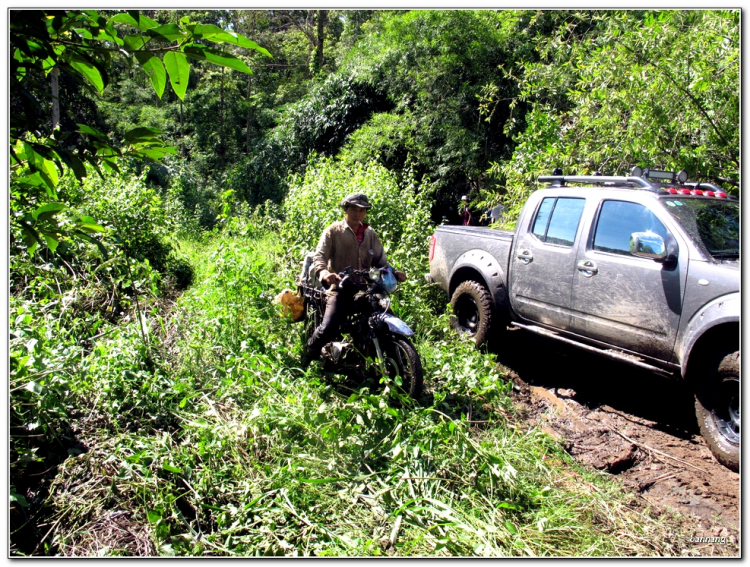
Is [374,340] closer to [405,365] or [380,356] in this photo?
[380,356]

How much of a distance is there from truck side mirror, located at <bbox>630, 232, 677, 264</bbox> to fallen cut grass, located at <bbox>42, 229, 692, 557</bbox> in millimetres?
1554

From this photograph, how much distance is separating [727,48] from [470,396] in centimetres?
398

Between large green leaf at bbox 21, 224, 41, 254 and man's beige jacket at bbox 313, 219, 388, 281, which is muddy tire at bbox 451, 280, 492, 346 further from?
large green leaf at bbox 21, 224, 41, 254

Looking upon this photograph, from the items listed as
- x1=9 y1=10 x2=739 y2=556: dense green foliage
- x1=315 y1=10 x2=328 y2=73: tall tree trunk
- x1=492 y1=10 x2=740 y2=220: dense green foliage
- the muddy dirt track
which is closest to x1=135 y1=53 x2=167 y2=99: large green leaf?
x1=9 y1=10 x2=739 y2=556: dense green foliage

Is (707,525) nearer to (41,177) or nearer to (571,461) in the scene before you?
(571,461)

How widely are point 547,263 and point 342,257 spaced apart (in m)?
Answer: 1.96

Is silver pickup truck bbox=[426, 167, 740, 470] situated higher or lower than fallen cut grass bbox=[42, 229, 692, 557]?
higher

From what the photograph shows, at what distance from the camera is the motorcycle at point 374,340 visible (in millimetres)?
4746

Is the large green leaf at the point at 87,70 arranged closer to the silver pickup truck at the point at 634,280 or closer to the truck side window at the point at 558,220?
the silver pickup truck at the point at 634,280

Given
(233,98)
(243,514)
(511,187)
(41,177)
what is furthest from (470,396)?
(233,98)

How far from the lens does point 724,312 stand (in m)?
3.96

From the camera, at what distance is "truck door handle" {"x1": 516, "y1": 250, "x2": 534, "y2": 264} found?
19.0ft

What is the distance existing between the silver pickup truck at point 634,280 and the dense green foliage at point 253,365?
83 centimetres

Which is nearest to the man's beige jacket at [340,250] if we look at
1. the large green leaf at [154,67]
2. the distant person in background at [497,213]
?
the distant person in background at [497,213]
